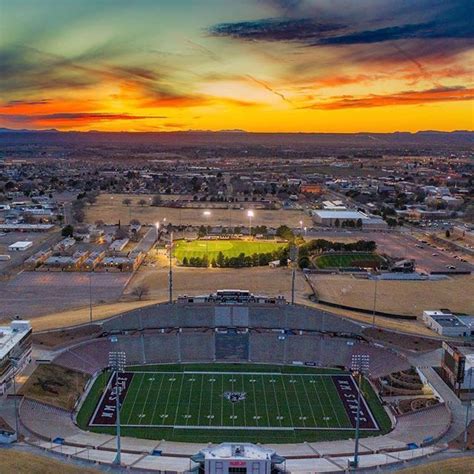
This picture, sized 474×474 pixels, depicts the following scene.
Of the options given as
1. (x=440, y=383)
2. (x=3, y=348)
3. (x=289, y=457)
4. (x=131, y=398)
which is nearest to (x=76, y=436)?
(x=131, y=398)

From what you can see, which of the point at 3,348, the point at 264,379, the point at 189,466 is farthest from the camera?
the point at 264,379

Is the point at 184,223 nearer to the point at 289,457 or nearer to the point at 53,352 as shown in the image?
the point at 53,352

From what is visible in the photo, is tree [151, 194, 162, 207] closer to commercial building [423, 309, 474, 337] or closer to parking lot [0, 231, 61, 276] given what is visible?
parking lot [0, 231, 61, 276]

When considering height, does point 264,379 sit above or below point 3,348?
below

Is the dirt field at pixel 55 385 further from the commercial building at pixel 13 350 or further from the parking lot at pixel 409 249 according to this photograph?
the parking lot at pixel 409 249

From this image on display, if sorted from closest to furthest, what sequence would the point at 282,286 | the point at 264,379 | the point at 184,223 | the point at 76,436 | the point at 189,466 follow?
the point at 189,466 → the point at 76,436 → the point at 264,379 → the point at 282,286 → the point at 184,223

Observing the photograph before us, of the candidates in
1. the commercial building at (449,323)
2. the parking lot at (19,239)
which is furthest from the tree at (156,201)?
the commercial building at (449,323)

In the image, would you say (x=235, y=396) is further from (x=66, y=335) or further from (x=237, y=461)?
(x=66, y=335)

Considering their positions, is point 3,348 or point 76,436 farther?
point 3,348
